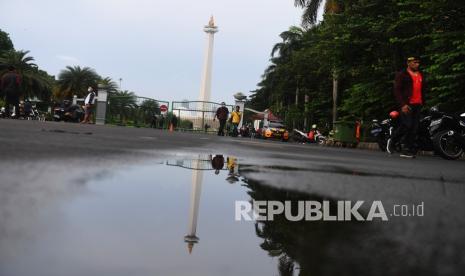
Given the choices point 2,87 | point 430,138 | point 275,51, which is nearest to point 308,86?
point 275,51

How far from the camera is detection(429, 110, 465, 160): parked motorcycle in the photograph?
28.7 ft

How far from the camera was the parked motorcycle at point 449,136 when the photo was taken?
28.7 feet

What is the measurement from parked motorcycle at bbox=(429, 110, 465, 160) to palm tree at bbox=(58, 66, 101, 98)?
51826 millimetres

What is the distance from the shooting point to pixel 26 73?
187 ft

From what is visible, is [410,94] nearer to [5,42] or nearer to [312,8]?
[312,8]

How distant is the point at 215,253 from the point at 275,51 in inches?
2110

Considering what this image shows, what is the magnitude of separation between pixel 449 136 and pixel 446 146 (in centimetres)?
21

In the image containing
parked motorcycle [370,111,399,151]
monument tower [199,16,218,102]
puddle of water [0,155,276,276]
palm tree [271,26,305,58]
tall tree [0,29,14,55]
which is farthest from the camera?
tall tree [0,29,14,55]

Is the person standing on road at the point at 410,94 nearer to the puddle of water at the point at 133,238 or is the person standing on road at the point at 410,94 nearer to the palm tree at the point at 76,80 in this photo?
the puddle of water at the point at 133,238

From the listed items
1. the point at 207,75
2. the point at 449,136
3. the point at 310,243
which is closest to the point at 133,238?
the point at 310,243

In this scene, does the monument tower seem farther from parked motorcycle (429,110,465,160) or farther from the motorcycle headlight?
parked motorcycle (429,110,465,160)

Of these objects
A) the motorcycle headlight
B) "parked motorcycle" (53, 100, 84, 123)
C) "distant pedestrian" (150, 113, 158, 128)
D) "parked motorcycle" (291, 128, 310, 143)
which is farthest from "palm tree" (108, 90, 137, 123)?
the motorcycle headlight

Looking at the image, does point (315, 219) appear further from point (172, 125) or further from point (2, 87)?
point (172, 125)

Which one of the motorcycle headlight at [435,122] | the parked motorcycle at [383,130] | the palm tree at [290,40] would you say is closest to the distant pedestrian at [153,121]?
the parked motorcycle at [383,130]
